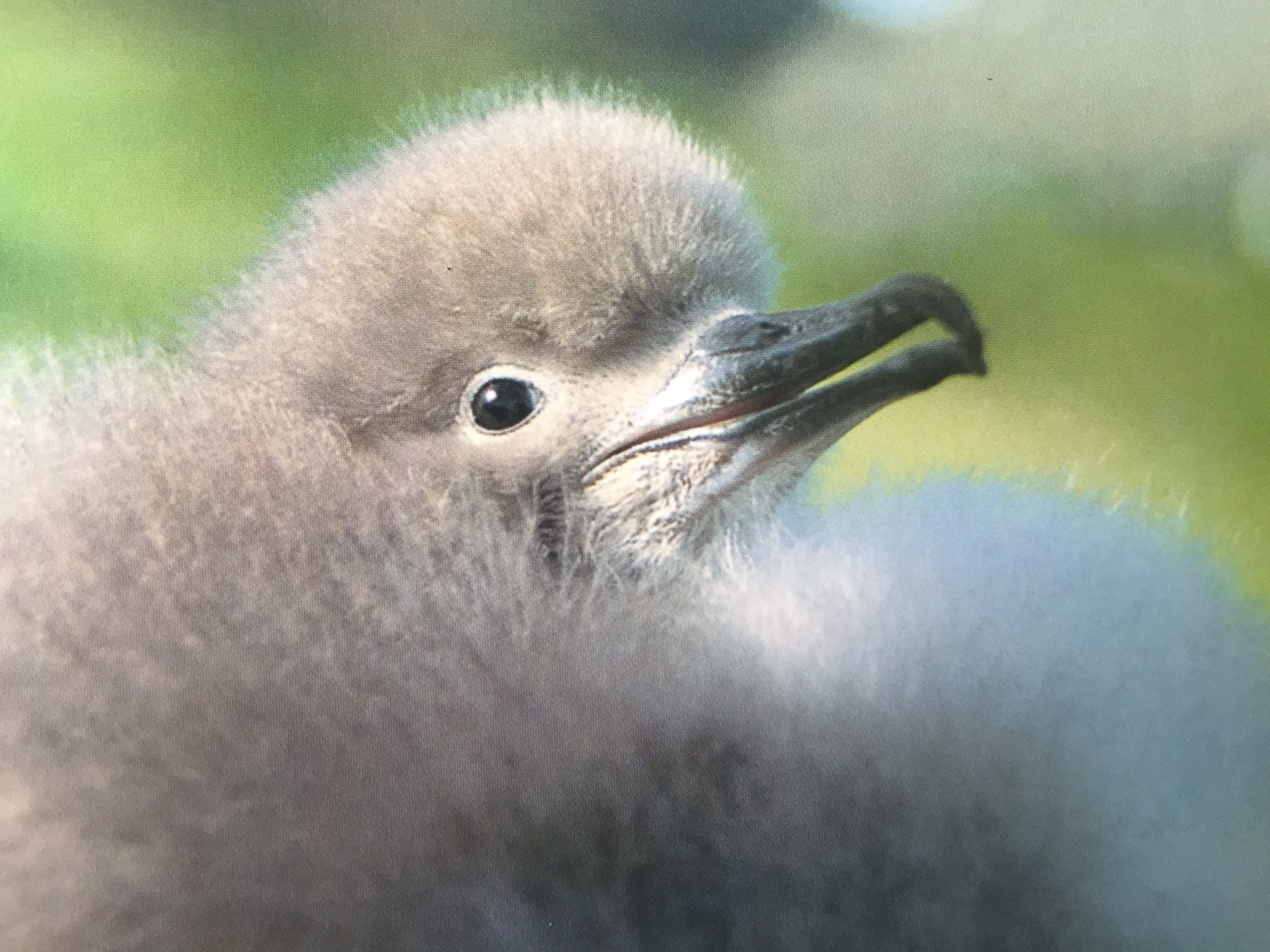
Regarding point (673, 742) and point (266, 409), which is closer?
point (673, 742)

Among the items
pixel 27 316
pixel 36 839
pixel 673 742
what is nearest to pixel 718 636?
pixel 673 742

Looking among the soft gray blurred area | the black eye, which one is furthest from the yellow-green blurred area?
the black eye

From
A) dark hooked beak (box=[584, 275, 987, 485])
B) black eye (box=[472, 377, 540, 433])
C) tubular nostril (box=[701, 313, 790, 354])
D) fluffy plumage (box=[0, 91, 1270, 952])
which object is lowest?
fluffy plumage (box=[0, 91, 1270, 952])

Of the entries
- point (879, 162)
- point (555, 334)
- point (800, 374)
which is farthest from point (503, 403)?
point (879, 162)

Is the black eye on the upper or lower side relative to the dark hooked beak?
upper

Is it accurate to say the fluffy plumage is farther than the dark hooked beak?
No

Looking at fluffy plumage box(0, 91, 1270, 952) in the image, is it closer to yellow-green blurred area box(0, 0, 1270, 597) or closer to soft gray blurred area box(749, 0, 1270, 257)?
yellow-green blurred area box(0, 0, 1270, 597)

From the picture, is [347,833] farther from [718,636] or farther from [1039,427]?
[1039,427]
